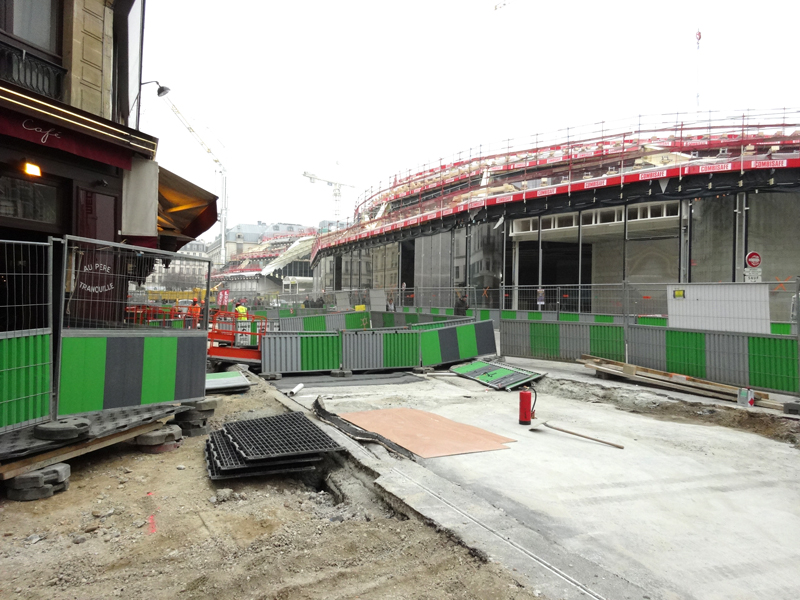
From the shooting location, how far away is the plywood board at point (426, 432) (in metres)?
6.50

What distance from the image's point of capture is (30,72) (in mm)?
7578

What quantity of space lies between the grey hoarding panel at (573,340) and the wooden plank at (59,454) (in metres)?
10.7

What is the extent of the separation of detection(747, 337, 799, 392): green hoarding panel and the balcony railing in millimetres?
12669

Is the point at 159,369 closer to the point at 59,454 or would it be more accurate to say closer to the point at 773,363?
the point at 59,454

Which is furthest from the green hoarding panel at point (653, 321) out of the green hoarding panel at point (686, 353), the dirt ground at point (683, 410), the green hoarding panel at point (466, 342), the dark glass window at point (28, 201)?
the dark glass window at point (28, 201)

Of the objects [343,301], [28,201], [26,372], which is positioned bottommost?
[26,372]

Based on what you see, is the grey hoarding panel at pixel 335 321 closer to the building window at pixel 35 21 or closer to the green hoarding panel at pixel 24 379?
the building window at pixel 35 21

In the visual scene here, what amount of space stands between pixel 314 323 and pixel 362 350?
8.28m

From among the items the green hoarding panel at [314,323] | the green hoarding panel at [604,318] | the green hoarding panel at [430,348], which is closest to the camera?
the green hoarding panel at [430,348]

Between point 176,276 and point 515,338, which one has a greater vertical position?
point 176,276

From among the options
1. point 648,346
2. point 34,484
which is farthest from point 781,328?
point 34,484

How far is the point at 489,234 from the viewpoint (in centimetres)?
3028

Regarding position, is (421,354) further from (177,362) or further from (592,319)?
(177,362)

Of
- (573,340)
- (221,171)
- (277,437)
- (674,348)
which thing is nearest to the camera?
(277,437)
